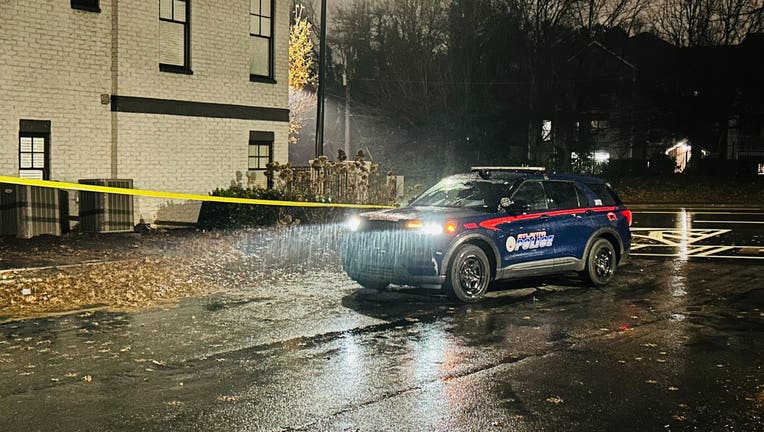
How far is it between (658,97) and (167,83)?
33864 mm

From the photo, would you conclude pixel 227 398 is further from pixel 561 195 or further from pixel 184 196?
pixel 184 196

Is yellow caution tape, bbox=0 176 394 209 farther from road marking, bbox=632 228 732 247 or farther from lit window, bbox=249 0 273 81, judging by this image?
road marking, bbox=632 228 732 247

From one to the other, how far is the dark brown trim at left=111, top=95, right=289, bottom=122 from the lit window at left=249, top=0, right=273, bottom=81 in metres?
0.84

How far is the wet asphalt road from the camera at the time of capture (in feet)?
20.6

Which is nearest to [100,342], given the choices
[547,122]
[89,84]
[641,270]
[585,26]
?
[641,270]

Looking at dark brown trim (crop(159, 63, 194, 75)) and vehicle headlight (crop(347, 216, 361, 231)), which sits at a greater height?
dark brown trim (crop(159, 63, 194, 75))

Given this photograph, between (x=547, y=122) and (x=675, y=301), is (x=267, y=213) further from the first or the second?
(x=547, y=122)

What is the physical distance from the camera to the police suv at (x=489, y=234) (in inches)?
440

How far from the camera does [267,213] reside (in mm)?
18516

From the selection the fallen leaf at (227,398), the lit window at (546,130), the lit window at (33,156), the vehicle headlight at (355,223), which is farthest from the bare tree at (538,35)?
the fallen leaf at (227,398)

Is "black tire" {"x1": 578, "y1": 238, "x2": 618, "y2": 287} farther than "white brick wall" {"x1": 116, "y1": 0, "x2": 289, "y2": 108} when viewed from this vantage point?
No

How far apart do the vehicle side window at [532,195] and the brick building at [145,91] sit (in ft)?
31.6

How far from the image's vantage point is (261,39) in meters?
21.9

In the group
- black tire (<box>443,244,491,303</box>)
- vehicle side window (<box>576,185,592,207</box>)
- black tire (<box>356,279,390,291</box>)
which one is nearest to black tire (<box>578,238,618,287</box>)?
vehicle side window (<box>576,185,592,207</box>)
